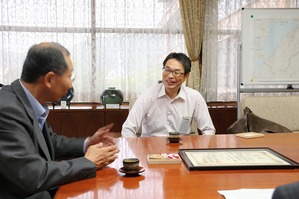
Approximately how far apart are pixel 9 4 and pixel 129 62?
1588mm

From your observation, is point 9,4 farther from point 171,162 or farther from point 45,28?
point 171,162

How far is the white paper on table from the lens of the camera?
1125 millimetres

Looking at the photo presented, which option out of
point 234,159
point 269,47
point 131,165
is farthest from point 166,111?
point 269,47

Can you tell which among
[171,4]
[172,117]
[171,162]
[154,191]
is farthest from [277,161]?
[171,4]

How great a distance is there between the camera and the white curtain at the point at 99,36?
3963 mm

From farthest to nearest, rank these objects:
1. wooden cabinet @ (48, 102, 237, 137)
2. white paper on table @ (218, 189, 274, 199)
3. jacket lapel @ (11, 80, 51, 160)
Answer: wooden cabinet @ (48, 102, 237, 137) < jacket lapel @ (11, 80, 51, 160) < white paper on table @ (218, 189, 274, 199)

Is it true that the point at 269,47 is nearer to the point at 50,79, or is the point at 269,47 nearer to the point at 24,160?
A: the point at 50,79

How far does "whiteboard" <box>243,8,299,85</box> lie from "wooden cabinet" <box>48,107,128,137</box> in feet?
5.14

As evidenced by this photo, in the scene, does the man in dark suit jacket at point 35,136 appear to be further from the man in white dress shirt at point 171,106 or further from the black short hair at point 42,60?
the man in white dress shirt at point 171,106

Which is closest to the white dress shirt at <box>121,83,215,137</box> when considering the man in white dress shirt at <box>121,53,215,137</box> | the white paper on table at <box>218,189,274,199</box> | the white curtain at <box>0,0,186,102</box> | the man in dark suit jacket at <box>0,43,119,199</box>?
the man in white dress shirt at <box>121,53,215,137</box>

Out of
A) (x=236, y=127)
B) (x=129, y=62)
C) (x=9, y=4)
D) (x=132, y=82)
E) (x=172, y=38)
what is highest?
(x=9, y=4)

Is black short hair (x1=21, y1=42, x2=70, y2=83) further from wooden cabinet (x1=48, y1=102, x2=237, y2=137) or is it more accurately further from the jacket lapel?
wooden cabinet (x1=48, y1=102, x2=237, y2=137)

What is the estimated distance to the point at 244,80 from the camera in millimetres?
3914

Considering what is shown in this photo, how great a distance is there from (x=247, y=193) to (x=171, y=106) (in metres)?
1.71
